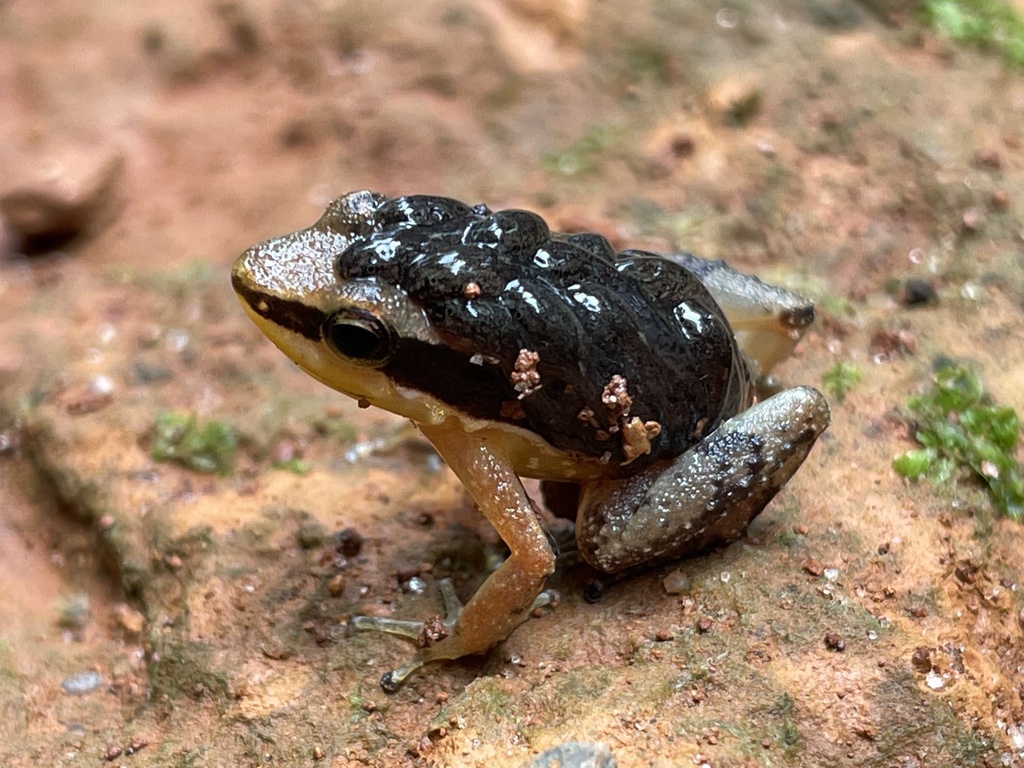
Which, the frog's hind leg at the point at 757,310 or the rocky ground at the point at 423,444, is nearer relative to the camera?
the rocky ground at the point at 423,444

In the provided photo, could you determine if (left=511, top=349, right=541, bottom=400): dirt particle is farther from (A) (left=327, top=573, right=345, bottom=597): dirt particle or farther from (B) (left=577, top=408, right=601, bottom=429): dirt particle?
(A) (left=327, top=573, right=345, bottom=597): dirt particle

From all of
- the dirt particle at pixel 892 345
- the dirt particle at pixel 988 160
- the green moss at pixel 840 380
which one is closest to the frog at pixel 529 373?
the green moss at pixel 840 380

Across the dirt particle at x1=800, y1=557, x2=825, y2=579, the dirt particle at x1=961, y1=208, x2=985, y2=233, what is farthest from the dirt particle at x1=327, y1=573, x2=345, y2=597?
the dirt particle at x1=961, y1=208, x2=985, y2=233

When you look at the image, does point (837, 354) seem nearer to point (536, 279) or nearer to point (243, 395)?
point (536, 279)

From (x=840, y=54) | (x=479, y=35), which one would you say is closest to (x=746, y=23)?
(x=840, y=54)

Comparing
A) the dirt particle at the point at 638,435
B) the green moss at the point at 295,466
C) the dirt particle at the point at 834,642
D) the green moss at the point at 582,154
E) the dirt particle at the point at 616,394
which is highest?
the dirt particle at the point at 616,394

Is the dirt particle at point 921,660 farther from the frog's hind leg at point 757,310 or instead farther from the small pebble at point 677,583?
the frog's hind leg at point 757,310
